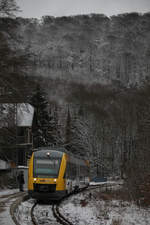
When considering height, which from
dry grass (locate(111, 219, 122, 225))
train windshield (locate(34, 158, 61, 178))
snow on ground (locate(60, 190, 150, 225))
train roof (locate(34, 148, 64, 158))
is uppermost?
train roof (locate(34, 148, 64, 158))

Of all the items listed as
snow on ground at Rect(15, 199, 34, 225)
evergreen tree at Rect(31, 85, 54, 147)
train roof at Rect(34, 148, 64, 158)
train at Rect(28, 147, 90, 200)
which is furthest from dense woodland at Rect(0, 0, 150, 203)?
snow on ground at Rect(15, 199, 34, 225)

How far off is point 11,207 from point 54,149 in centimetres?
519

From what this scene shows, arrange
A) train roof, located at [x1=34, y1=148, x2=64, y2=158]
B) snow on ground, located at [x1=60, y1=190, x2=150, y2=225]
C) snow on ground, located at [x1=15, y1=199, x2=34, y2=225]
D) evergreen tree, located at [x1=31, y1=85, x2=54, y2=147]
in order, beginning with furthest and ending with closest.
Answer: evergreen tree, located at [x1=31, y1=85, x2=54, y2=147] < train roof, located at [x1=34, y1=148, x2=64, y2=158] < snow on ground, located at [x1=60, y1=190, x2=150, y2=225] < snow on ground, located at [x1=15, y1=199, x2=34, y2=225]

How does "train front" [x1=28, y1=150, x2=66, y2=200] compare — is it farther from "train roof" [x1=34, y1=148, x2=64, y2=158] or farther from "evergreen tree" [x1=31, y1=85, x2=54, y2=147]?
"evergreen tree" [x1=31, y1=85, x2=54, y2=147]

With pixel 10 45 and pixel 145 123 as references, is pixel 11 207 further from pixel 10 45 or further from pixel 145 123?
pixel 145 123

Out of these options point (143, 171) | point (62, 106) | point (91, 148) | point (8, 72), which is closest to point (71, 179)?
point (143, 171)

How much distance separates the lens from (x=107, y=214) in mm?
16500

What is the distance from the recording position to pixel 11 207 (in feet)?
53.5

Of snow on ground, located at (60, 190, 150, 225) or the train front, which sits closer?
snow on ground, located at (60, 190, 150, 225)

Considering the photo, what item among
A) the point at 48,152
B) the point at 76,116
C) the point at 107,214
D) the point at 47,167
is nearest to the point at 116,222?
the point at 107,214

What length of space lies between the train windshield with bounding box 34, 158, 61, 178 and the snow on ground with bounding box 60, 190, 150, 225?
172 cm

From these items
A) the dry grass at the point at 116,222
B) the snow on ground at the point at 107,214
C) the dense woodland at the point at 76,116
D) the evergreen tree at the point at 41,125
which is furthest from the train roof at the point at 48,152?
the evergreen tree at the point at 41,125

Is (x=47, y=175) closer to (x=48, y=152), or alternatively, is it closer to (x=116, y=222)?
(x=48, y=152)

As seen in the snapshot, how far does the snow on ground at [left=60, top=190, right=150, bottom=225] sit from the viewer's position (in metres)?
14.9
